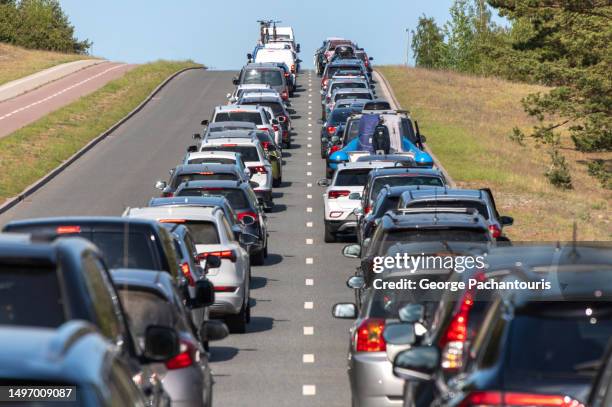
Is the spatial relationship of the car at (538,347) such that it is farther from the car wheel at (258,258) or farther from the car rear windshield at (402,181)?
the car wheel at (258,258)

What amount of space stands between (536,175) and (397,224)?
1552 inches

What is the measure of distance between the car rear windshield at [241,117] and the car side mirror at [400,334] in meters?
38.4

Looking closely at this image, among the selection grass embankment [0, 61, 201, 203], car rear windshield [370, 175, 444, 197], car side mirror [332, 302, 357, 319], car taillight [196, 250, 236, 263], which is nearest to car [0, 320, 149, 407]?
car side mirror [332, 302, 357, 319]

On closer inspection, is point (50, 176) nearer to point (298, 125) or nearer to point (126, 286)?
point (298, 125)

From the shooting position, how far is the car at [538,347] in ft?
23.3

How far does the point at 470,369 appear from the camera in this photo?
8078 millimetres

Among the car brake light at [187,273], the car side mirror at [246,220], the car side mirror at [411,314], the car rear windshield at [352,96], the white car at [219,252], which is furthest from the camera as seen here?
the car rear windshield at [352,96]

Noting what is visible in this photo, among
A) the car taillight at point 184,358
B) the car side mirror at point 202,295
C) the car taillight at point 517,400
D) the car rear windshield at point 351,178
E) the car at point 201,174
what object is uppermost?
the car taillight at point 517,400

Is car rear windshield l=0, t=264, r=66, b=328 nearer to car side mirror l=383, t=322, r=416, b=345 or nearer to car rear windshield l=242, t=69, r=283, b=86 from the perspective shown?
car side mirror l=383, t=322, r=416, b=345

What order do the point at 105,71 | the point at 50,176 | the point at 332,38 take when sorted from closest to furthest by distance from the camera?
1. the point at 50,176
2. the point at 105,71
3. the point at 332,38

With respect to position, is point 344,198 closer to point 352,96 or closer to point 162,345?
point 162,345

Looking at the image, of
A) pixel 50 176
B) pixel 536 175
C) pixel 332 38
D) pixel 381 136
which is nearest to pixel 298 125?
pixel 536 175

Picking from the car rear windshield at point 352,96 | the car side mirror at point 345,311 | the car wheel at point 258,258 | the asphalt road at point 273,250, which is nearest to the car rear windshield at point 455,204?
the asphalt road at point 273,250

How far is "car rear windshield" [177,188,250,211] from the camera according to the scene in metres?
27.4
